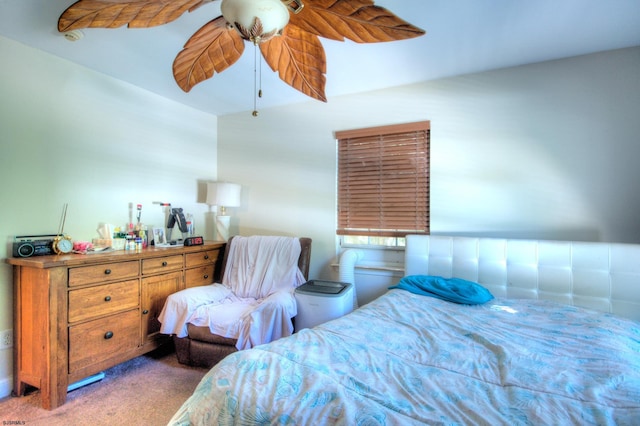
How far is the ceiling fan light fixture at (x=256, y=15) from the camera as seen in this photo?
1.13m

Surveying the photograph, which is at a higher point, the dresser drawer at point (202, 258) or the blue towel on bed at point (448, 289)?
the dresser drawer at point (202, 258)

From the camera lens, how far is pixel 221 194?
3.24m

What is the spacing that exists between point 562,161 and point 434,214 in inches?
38.3

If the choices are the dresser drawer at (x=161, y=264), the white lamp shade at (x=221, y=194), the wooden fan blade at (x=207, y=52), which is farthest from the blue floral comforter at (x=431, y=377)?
the white lamp shade at (x=221, y=194)

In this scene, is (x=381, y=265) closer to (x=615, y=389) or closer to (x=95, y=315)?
(x=615, y=389)

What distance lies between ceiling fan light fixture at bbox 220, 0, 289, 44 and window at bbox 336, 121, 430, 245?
70.4 inches

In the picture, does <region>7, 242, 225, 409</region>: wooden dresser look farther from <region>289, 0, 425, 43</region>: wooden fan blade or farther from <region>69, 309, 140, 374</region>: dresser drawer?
<region>289, 0, 425, 43</region>: wooden fan blade

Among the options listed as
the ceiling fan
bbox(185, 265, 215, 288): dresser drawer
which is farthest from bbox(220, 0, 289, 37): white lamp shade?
bbox(185, 265, 215, 288): dresser drawer

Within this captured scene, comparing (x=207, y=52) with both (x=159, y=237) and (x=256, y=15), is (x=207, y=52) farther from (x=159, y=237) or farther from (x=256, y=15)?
(x=159, y=237)

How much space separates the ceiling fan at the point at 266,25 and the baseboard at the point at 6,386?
2280 mm

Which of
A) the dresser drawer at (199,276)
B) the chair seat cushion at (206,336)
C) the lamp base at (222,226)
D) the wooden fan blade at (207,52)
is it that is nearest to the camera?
the wooden fan blade at (207,52)

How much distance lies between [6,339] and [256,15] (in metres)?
2.65

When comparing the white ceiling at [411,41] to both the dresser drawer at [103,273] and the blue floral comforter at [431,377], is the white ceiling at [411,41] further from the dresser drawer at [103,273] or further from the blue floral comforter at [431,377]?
the blue floral comforter at [431,377]

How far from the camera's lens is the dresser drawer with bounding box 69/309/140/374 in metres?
2.02
